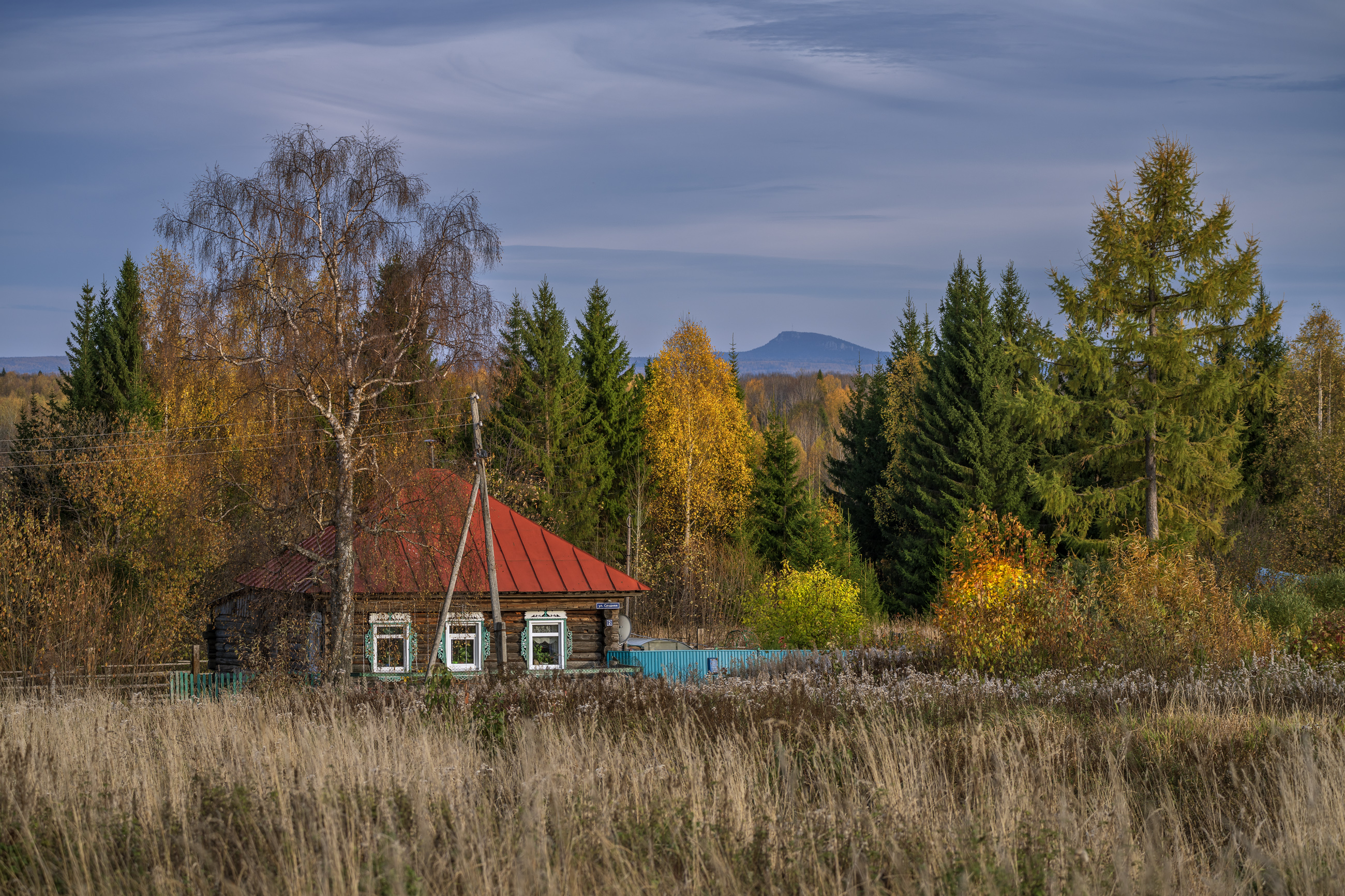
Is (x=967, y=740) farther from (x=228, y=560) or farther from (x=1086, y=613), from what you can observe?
(x=228, y=560)

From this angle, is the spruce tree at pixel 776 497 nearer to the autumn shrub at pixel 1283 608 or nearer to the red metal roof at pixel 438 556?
the red metal roof at pixel 438 556

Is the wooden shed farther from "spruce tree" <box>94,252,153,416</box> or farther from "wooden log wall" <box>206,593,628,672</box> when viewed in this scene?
"spruce tree" <box>94,252,153,416</box>

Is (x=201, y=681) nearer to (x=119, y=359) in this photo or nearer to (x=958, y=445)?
(x=119, y=359)

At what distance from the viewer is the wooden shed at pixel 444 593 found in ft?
61.8

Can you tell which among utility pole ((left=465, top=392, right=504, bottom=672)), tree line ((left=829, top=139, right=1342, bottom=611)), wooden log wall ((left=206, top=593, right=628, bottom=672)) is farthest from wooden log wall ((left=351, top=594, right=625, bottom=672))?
tree line ((left=829, top=139, right=1342, bottom=611))

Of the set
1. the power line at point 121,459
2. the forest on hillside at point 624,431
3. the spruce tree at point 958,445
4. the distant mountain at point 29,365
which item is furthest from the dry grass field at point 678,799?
the distant mountain at point 29,365

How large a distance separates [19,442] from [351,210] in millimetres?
20943

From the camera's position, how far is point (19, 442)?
106ft

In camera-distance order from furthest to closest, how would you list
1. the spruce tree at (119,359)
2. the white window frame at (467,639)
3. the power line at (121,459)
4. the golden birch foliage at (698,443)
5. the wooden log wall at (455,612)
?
the golden birch foliage at (698,443), the spruce tree at (119,359), the power line at (121,459), the white window frame at (467,639), the wooden log wall at (455,612)

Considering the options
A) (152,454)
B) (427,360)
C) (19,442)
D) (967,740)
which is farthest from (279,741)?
(19,442)

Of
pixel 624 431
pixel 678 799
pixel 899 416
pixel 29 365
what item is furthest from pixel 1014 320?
pixel 29 365

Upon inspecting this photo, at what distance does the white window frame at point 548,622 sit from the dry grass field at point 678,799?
51.3 feet

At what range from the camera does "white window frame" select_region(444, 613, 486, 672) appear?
23.4 m

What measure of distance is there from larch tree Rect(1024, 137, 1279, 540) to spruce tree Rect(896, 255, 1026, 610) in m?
4.09
